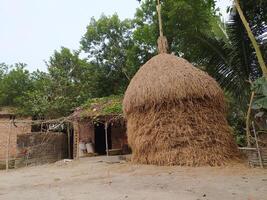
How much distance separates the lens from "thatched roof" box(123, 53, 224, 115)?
978 cm

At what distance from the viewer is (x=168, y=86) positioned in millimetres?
9859

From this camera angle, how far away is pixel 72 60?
2141cm

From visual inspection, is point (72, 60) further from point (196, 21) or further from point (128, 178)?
point (128, 178)

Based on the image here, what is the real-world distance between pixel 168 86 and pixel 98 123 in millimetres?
8068

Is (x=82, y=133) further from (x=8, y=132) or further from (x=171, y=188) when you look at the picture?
(x=171, y=188)

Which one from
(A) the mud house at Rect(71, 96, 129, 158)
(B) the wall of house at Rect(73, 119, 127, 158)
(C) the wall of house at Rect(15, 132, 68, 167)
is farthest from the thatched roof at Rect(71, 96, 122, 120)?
(C) the wall of house at Rect(15, 132, 68, 167)

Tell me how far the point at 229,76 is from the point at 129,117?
12.8 ft

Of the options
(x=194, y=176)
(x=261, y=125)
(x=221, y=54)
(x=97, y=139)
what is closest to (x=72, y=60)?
(x=97, y=139)

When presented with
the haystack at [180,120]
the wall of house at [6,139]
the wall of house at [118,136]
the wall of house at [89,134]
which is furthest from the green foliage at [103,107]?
the haystack at [180,120]

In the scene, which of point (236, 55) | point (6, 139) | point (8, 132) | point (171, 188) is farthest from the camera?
point (6, 139)

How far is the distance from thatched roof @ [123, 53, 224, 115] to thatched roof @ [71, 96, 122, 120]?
4503 millimetres

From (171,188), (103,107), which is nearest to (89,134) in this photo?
(103,107)

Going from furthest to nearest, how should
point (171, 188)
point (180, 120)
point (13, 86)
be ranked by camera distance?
point (13, 86)
point (180, 120)
point (171, 188)

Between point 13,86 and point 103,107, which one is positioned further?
point 13,86
